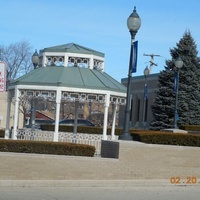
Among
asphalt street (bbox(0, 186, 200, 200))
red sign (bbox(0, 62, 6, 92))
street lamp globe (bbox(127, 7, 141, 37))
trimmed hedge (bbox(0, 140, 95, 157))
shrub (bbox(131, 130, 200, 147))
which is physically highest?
street lamp globe (bbox(127, 7, 141, 37))

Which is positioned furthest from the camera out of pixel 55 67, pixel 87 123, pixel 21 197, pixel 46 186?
pixel 87 123

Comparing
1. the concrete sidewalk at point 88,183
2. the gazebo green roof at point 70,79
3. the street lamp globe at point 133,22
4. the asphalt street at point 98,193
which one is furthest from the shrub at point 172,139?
the gazebo green roof at point 70,79

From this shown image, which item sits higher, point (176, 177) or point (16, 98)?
point (16, 98)

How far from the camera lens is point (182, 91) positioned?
38906 millimetres

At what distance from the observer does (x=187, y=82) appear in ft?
130

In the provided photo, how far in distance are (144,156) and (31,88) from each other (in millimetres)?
7719

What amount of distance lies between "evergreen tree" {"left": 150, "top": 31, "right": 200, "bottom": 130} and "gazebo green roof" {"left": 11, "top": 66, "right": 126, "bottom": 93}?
1738 centimetres

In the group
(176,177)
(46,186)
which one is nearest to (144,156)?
(176,177)

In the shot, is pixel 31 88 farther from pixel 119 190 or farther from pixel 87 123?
pixel 87 123

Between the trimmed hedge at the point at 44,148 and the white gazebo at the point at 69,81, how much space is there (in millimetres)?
5428

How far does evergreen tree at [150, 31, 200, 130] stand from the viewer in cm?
3881
